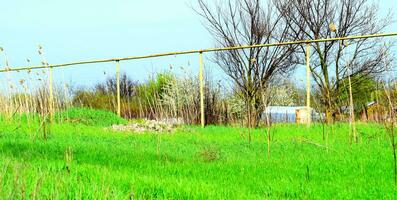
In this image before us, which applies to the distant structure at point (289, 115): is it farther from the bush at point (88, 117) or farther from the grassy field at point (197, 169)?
the bush at point (88, 117)

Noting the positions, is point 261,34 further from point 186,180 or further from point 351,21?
point 186,180

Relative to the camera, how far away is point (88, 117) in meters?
13.6

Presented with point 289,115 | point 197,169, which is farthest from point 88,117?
point 197,169

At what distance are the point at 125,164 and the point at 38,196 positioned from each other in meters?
2.53

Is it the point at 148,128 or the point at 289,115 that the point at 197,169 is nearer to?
the point at 148,128

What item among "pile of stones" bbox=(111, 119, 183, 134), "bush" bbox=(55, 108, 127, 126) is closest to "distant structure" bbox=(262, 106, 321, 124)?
"pile of stones" bbox=(111, 119, 183, 134)

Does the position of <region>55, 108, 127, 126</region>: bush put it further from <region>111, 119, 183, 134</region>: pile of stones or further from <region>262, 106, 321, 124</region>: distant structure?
<region>262, 106, 321, 124</region>: distant structure

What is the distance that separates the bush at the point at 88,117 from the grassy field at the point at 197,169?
370cm

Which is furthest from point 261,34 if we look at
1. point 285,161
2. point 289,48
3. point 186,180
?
point 186,180

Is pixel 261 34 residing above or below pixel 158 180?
above

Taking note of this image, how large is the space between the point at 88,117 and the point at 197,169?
26.8ft

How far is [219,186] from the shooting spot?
480 cm

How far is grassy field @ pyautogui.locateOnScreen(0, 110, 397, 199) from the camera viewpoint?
4.24 metres

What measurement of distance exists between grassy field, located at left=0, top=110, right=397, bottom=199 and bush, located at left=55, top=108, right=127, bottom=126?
3701mm
